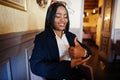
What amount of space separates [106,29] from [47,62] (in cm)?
351

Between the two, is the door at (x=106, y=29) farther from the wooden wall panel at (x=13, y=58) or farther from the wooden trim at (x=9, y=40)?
the wooden trim at (x=9, y=40)

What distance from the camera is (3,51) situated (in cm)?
91

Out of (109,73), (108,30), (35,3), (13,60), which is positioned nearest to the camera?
(13,60)

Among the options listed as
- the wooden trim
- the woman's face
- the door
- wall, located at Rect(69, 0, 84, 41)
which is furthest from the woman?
the door

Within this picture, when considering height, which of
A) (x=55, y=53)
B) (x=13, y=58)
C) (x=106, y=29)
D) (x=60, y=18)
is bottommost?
(x=13, y=58)

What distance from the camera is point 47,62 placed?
28.1 inches

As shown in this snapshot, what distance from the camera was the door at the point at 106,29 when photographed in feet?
11.4

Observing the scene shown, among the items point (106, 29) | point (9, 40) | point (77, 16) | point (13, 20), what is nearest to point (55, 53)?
point (9, 40)

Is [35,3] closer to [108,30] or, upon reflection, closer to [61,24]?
[61,24]

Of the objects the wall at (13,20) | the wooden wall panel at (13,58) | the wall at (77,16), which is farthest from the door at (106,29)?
the wooden wall panel at (13,58)

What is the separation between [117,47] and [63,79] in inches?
117

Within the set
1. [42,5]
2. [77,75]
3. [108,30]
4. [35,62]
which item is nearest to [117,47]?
[108,30]

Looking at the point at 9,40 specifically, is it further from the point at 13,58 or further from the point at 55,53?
the point at 55,53

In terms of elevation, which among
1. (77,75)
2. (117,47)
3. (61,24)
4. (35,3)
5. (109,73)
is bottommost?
(109,73)
